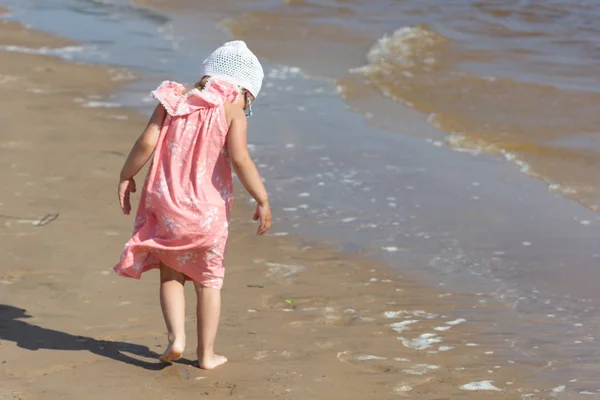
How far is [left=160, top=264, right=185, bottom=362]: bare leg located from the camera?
399 cm

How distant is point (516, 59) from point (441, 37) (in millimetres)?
1636

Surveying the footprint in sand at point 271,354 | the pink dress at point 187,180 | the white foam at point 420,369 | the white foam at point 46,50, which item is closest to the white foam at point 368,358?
the white foam at point 420,369

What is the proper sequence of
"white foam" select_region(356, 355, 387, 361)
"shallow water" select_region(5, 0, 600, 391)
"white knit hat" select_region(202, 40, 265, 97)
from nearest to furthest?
"white knit hat" select_region(202, 40, 265, 97), "white foam" select_region(356, 355, 387, 361), "shallow water" select_region(5, 0, 600, 391)

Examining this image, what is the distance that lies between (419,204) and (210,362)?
2767mm

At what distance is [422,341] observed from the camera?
4516 mm

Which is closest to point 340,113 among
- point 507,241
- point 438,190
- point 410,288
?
point 438,190

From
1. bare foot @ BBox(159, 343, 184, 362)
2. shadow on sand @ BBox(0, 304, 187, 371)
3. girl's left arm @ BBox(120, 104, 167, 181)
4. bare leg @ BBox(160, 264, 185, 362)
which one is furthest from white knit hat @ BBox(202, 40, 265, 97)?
shadow on sand @ BBox(0, 304, 187, 371)

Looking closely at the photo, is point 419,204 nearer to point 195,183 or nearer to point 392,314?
point 392,314

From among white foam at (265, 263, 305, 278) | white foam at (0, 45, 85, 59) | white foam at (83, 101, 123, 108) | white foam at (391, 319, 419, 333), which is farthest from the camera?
white foam at (0, 45, 85, 59)

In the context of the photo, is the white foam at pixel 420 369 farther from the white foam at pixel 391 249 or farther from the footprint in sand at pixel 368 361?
the white foam at pixel 391 249

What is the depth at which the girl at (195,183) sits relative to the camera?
3934mm

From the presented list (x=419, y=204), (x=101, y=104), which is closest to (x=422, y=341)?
(x=419, y=204)

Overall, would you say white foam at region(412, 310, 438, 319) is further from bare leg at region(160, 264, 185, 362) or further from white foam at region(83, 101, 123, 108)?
white foam at region(83, 101, 123, 108)

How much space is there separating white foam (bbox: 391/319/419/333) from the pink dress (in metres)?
1.04
